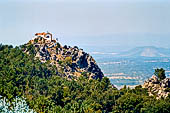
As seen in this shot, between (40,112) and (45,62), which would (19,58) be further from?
(40,112)

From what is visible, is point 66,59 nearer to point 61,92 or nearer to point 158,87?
point 61,92

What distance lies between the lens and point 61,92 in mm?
59562

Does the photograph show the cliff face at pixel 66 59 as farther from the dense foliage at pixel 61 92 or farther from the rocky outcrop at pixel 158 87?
the rocky outcrop at pixel 158 87

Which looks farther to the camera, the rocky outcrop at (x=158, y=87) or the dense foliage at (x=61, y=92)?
the rocky outcrop at (x=158, y=87)

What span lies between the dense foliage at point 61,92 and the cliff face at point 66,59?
331 centimetres

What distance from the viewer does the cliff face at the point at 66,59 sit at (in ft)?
255

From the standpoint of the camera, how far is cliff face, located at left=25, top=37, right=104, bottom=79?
7788 centimetres

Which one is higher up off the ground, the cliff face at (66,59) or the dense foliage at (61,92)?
the cliff face at (66,59)

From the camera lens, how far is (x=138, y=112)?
5403 centimetres

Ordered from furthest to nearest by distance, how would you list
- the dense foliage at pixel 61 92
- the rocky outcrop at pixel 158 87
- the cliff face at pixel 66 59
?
the cliff face at pixel 66 59, the rocky outcrop at pixel 158 87, the dense foliage at pixel 61 92

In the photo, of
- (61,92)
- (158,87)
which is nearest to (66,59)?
(61,92)

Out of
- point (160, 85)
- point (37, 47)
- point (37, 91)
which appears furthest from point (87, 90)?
point (37, 47)

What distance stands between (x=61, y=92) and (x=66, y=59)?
20827mm

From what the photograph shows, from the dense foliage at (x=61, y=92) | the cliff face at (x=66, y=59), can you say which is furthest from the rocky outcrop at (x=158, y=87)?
the cliff face at (x=66, y=59)
